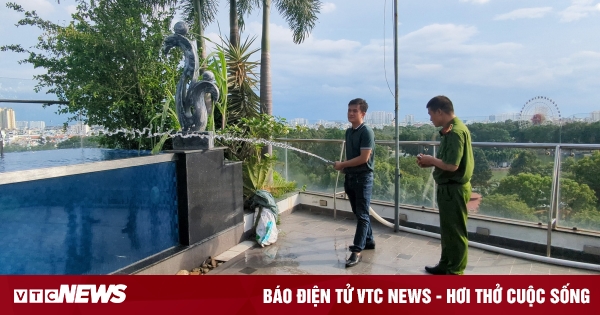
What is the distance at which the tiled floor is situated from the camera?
361 centimetres

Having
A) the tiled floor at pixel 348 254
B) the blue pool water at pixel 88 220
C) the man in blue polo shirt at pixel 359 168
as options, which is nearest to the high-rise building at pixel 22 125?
the blue pool water at pixel 88 220

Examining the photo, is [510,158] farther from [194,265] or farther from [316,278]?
[194,265]

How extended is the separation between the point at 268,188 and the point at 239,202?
4.50 feet

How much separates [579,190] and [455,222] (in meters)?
1.94

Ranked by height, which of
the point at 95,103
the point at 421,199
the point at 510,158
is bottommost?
the point at 421,199

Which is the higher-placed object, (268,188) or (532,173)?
(532,173)

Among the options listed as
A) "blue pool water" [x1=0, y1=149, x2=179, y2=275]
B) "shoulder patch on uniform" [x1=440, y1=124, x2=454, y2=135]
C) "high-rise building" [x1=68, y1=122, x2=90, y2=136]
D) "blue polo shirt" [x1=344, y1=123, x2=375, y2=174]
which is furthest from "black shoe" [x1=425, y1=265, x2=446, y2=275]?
"high-rise building" [x1=68, y1=122, x2=90, y2=136]

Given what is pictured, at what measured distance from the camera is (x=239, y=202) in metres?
4.51

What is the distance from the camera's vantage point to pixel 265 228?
4.54 m

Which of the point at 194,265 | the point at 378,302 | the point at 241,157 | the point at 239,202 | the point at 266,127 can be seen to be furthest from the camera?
the point at 241,157

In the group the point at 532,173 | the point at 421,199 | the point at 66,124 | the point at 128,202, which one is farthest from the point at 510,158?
the point at 66,124

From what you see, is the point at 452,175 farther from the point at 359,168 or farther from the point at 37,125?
the point at 37,125

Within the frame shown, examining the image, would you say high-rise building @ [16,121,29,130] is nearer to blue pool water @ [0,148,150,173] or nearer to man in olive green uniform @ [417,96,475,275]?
blue pool water @ [0,148,150,173]

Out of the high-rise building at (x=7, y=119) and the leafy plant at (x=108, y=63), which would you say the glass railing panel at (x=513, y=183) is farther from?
the high-rise building at (x=7, y=119)
